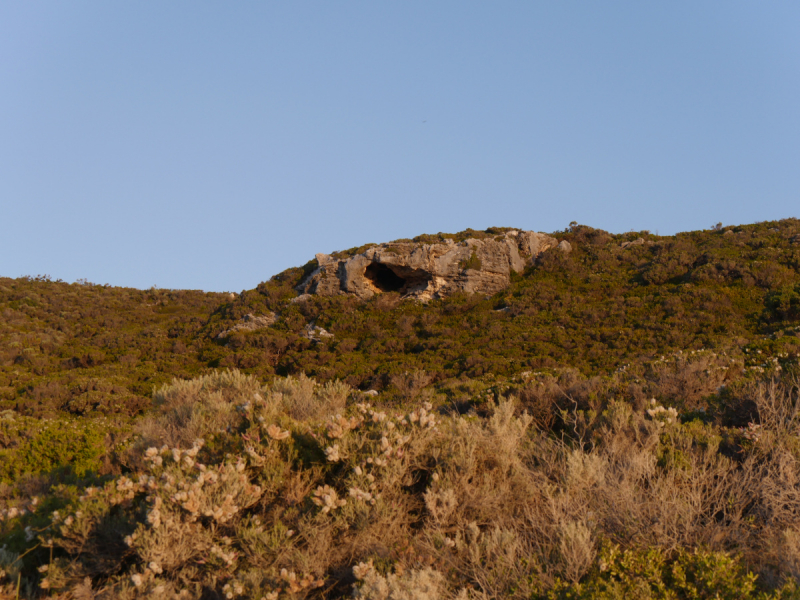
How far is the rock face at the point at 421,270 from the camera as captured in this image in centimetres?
2636

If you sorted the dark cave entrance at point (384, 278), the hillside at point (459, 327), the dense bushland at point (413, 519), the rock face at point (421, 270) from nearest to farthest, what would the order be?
the dense bushland at point (413, 519), the hillside at point (459, 327), the rock face at point (421, 270), the dark cave entrance at point (384, 278)

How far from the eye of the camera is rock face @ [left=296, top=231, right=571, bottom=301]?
2636cm

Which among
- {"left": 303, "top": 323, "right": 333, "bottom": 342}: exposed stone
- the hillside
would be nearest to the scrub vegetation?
the hillside

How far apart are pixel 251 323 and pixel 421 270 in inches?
360

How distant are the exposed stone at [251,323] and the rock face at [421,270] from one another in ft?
→ 9.97

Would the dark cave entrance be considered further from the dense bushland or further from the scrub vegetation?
the dense bushland

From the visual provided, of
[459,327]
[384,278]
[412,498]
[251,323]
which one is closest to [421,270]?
[384,278]

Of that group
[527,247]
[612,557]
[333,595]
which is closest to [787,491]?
[612,557]

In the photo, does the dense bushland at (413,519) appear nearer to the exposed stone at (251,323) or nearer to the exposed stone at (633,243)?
the exposed stone at (251,323)

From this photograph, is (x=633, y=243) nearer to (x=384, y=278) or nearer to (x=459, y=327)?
(x=459, y=327)

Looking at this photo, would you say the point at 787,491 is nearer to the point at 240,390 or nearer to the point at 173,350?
the point at 240,390

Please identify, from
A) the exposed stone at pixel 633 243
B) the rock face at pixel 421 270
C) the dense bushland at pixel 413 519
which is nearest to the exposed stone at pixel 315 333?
the rock face at pixel 421 270

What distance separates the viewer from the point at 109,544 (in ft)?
10.8

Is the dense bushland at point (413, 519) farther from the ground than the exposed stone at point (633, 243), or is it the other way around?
the exposed stone at point (633, 243)
